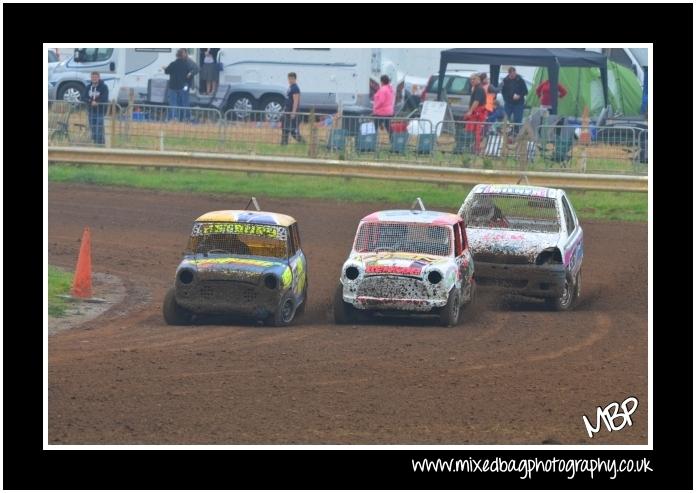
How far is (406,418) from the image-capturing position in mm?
10477

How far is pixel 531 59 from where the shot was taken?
94.8 feet

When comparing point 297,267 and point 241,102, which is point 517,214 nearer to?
point 297,267

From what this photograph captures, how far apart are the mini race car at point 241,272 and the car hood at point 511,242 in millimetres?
2311

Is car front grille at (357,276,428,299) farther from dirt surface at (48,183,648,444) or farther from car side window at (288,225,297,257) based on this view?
car side window at (288,225,297,257)

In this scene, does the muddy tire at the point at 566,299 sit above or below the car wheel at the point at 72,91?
below

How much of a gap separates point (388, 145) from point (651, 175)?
12.0m

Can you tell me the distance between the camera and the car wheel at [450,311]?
14047 millimetres

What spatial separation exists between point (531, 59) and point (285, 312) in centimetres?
1634

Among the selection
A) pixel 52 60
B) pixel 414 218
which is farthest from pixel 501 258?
pixel 52 60

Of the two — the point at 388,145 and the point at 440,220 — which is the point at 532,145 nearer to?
the point at 388,145

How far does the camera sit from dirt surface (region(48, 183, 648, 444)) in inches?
399

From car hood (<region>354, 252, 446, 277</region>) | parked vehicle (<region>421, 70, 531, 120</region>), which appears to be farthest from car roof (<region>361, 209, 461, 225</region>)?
parked vehicle (<region>421, 70, 531, 120</region>)

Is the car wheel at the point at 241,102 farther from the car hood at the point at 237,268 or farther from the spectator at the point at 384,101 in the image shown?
the car hood at the point at 237,268

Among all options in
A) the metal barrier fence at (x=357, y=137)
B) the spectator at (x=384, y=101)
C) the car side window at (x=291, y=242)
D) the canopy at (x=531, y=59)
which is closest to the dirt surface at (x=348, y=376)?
the car side window at (x=291, y=242)
